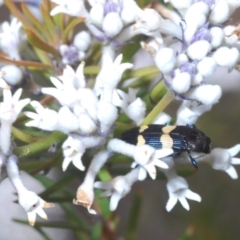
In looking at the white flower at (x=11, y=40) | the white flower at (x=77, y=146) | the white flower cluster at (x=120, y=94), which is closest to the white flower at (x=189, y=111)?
the white flower cluster at (x=120, y=94)

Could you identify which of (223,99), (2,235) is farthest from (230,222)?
(2,235)

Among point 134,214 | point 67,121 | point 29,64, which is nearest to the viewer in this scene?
point 67,121

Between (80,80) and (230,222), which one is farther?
(230,222)

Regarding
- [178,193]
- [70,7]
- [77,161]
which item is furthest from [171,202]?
[70,7]

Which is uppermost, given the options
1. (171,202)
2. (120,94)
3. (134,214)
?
(120,94)

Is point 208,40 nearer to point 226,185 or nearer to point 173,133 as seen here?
point 173,133

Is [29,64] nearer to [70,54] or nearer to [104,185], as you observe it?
[70,54]

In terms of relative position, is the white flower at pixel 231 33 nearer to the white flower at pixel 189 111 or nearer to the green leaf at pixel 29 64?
the white flower at pixel 189 111

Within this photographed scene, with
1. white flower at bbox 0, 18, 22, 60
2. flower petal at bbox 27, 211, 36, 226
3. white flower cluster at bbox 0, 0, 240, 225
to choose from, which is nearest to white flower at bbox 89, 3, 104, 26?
white flower cluster at bbox 0, 0, 240, 225
